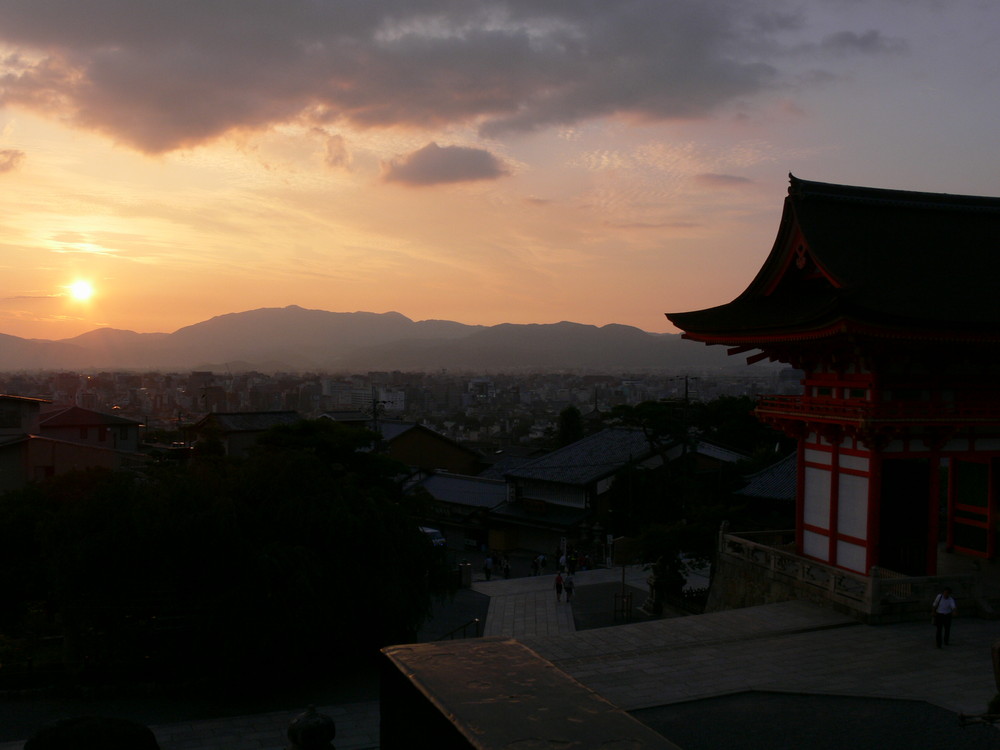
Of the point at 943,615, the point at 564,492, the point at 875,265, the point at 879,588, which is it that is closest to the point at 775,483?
the point at 564,492

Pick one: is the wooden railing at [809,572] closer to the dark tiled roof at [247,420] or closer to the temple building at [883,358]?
the temple building at [883,358]

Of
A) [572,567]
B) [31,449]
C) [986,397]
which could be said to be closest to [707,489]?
[572,567]

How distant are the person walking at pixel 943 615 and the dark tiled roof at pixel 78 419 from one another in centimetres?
4252

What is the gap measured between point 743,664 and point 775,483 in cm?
1904

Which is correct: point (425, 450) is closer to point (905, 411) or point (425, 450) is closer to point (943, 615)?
point (905, 411)

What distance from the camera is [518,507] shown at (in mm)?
40219

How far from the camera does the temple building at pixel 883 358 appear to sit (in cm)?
1512

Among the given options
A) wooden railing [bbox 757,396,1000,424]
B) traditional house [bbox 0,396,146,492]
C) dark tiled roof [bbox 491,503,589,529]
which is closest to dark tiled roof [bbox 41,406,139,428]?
traditional house [bbox 0,396,146,492]

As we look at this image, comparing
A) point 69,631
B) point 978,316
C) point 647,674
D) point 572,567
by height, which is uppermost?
point 978,316

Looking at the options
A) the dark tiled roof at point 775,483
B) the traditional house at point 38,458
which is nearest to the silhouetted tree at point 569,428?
the dark tiled roof at point 775,483

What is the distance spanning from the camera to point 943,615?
42.4 feet

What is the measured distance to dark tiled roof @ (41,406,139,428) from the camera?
42.9 m

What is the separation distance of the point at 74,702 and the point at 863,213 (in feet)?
64.8

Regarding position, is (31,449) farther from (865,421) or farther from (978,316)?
(978,316)
